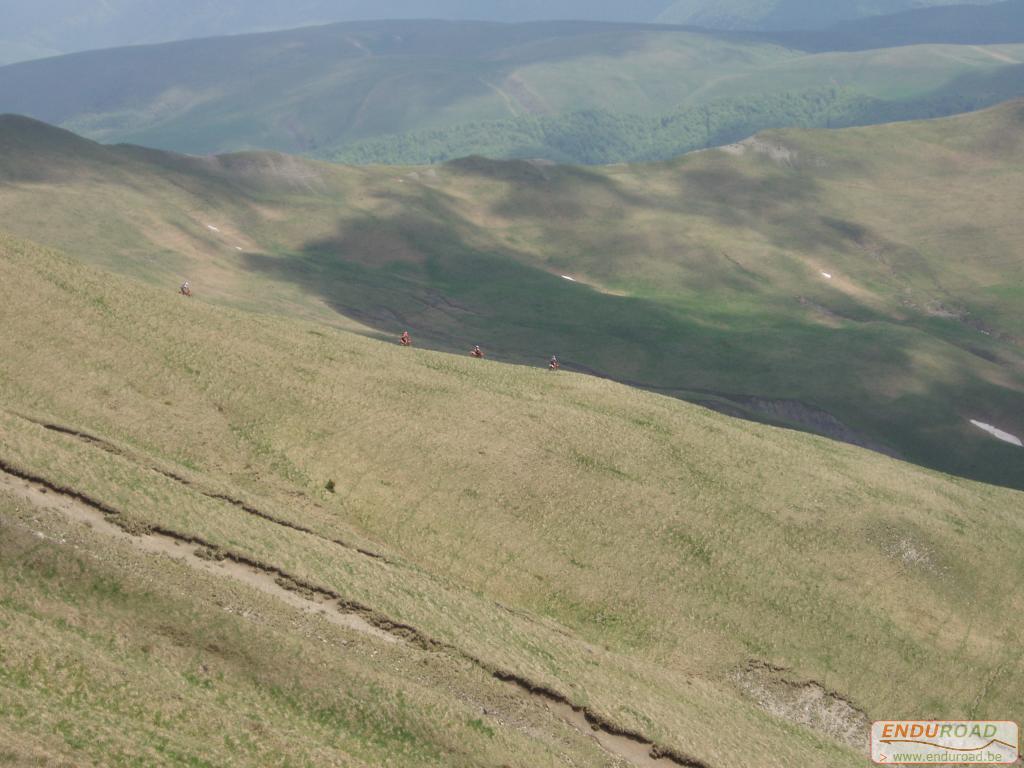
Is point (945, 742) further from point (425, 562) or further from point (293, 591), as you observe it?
point (293, 591)

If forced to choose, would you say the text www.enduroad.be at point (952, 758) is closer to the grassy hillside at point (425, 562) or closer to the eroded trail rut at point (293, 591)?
the grassy hillside at point (425, 562)

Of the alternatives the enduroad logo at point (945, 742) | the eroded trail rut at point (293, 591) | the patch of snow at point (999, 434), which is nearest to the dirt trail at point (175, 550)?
the eroded trail rut at point (293, 591)

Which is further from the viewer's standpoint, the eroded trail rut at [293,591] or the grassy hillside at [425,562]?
the eroded trail rut at [293,591]

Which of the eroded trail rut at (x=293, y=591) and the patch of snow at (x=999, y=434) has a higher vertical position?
the eroded trail rut at (x=293, y=591)

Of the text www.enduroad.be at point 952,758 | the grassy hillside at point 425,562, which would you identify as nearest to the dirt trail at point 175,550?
the grassy hillside at point 425,562

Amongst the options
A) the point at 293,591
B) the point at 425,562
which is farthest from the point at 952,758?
the point at 293,591

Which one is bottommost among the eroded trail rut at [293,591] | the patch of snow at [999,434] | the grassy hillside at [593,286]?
the patch of snow at [999,434]

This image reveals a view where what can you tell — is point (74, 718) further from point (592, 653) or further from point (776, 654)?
point (776, 654)

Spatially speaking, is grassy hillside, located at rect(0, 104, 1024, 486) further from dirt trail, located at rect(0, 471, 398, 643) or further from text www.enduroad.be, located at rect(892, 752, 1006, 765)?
dirt trail, located at rect(0, 471, 398, 643)

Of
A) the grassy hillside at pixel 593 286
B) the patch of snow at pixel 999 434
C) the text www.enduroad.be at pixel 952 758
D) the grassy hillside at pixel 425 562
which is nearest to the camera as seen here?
the grassy hillside at pixel 425 562

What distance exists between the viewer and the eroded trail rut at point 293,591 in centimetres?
3806

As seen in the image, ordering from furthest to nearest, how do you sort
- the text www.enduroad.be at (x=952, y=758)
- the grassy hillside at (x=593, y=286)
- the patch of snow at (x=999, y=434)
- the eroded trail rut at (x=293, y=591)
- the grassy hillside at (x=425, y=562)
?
the grassy hillside at (x=593, y=286), the patch of snow at (x=999, y=434), the text www.enduroad.be at (x=952, y=758), the eroded trail rut at (x=293, y=591), the grassy hillside at (x=425, y=562)

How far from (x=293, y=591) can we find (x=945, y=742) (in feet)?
112

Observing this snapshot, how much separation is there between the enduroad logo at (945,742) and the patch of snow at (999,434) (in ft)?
278
